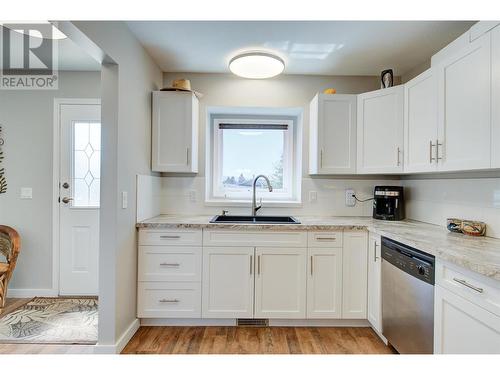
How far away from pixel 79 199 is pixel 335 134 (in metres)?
2.65

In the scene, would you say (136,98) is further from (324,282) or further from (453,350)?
(453,350)

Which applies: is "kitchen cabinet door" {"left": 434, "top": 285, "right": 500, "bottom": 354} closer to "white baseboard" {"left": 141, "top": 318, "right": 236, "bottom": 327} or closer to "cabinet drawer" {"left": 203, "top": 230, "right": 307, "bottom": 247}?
"cabinet drawer" {"left": 203, "top": 230, "right": 307, "bottom": 247}

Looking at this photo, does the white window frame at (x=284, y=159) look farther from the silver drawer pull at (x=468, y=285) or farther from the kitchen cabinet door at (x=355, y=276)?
the silver drawer pull at (x=468, y=285)

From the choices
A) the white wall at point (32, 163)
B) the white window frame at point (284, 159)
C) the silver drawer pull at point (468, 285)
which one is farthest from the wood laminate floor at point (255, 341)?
the white wall at point (32, 163)

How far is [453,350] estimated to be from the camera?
1279 mm

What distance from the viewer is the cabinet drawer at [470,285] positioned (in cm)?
107

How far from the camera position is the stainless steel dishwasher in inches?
57.5

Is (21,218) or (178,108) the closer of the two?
(178,108)

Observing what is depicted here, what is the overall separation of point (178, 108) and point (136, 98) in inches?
16.7

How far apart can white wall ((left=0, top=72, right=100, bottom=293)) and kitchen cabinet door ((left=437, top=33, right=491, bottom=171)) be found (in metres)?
3.10

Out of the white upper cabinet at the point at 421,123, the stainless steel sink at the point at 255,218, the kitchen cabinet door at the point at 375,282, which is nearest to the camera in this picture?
the white upper cabinet at the point at 421,123

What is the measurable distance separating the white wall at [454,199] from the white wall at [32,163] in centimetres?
336
